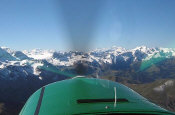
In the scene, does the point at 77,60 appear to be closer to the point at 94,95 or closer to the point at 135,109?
the point at 94,95

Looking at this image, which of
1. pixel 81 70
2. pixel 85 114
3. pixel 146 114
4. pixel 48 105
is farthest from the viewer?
pixel 81 70

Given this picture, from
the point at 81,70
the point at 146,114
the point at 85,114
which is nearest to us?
the point at 85,114

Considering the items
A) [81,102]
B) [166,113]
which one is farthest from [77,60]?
[166,113]

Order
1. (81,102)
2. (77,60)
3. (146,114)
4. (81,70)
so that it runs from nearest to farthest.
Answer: (146,114)
(81,102)
(77,60)
(81,70)

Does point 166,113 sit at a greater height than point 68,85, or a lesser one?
lesser

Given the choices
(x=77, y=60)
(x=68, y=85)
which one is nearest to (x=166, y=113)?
(x=77, y=60)

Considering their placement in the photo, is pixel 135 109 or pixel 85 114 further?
pixel 135 109

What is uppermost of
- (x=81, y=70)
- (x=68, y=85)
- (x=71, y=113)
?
(x=81, y=70)

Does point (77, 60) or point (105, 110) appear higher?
point (77, 60)

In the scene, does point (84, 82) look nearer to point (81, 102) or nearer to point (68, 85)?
point (68, 85)
